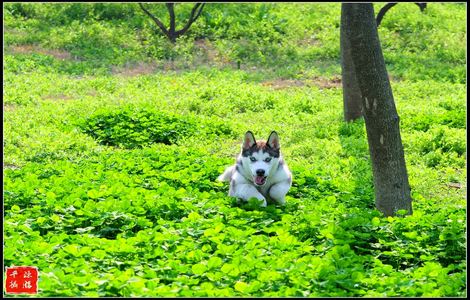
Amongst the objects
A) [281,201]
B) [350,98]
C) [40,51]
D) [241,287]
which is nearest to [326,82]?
[350,98]

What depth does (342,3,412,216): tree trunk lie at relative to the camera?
32.2 ft

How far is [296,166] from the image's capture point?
12.9 meters

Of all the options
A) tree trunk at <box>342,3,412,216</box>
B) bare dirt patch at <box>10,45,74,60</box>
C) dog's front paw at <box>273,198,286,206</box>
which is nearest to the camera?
tree trunk at <box>342,3,412,216</box>

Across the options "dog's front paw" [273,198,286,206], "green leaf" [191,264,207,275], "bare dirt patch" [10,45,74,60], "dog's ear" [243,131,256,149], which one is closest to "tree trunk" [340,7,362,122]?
"dog's front paw" [273,198,286,206]

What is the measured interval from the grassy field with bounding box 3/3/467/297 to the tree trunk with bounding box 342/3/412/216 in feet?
1.72

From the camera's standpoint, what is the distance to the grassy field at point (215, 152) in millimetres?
7570

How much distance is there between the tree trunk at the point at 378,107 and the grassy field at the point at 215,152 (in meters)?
0.53

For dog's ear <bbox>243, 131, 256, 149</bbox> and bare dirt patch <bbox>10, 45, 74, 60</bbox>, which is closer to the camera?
dog's ear <bbox>243, 131, 256, 149</bbox>

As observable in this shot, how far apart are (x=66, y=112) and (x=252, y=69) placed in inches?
311

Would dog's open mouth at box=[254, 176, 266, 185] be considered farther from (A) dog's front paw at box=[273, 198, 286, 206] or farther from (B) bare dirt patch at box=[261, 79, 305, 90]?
(B) bare dirt patch at box=[261, 79, 305, 90]

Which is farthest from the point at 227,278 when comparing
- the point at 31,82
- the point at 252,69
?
the point at 252,69

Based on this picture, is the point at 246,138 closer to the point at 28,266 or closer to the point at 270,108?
the point at 28,266

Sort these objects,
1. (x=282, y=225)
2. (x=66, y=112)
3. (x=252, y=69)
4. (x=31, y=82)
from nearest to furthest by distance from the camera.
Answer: (x=282, y=225) → (x=66, y=112) → (x=31, y=82) → (x=252, y=69)

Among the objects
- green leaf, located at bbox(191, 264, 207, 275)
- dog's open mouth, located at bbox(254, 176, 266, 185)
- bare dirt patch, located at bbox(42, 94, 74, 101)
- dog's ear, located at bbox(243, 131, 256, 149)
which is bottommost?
bare dirt patch, located at bbox(42, 94, 74, 101)
